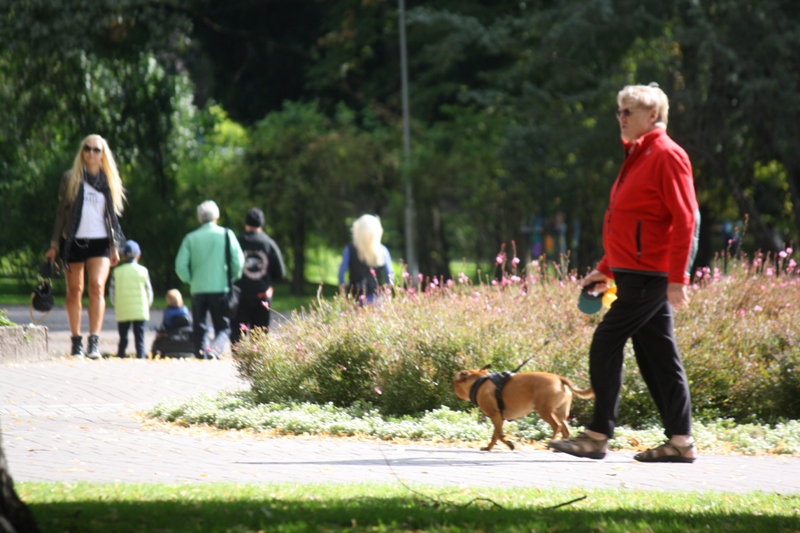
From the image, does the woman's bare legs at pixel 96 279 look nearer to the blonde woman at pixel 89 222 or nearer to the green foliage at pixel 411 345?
the blonde woman at pixel 89 222

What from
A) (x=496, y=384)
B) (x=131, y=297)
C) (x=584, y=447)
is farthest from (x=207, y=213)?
(x=584, y=447)

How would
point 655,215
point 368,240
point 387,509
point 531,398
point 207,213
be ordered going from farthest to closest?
point 207,213
point 368,240
point 531,398
point 655,215
point 387,509

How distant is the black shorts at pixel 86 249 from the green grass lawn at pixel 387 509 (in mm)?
5870

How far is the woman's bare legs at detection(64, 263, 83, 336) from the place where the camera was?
10977mm

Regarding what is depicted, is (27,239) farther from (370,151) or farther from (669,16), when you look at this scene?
(669,16)

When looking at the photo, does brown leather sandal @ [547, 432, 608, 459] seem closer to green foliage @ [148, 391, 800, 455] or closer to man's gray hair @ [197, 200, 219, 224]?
green foliage @ [148, 391, 800, 455]

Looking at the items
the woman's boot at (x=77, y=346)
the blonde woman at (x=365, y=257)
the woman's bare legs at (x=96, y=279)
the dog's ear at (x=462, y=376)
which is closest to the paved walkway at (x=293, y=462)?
the dog's ear at (x=462, y=376)

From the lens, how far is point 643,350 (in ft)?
20.8

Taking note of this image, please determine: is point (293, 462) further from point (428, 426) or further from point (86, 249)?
point (86, 249)

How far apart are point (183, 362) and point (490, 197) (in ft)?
54.5

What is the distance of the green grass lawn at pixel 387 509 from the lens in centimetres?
453

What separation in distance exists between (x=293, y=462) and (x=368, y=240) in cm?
592

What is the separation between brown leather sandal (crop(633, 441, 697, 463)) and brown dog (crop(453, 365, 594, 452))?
552 millimetres

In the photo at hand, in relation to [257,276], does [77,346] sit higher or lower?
lower
